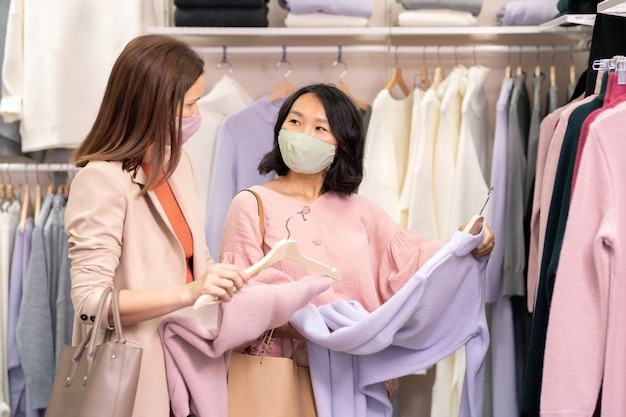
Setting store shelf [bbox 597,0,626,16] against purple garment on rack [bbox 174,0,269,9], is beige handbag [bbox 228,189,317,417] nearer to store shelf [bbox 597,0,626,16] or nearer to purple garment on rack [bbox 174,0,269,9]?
store shelf [bbox 597,0,626,16]

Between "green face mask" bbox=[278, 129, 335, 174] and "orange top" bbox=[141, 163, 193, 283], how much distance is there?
1.36ft

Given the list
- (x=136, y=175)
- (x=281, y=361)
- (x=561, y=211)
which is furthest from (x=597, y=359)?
(x=136, y=175)

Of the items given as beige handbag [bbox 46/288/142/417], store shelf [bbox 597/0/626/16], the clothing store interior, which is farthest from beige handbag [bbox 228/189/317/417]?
store shelf [bbox 597/0/626/16]

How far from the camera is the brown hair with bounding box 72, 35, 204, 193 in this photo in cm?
195

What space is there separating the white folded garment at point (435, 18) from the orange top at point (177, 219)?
1857mm

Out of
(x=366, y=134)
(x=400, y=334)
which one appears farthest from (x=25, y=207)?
(x=400, y=334)

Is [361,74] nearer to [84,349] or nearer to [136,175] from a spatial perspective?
[136,175]

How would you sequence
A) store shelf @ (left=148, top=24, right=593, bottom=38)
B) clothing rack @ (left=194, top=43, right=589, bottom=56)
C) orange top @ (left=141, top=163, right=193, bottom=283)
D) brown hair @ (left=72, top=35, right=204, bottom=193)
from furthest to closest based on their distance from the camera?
1. clothing rack @ (left=194, top=43, right=589, bottom=56)
2. store shelf @ (left=148, top=24, right=593, bottom=38)
3. orange top @ (left=141, top=163, right=193, bottom=283)
4. brown hair @ (left=72, top=35, right=204, bottom=193)

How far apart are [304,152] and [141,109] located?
0.57 m

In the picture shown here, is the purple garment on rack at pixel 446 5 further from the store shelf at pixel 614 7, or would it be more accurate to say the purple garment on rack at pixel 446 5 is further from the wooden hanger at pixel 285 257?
the wooden hanger at pixel 285 257

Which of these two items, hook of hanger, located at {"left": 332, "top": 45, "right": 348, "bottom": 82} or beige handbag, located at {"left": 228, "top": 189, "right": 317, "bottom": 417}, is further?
hook of hanger, located at {"left": 332, "top": 45, "right": 348, "bottom": 82}

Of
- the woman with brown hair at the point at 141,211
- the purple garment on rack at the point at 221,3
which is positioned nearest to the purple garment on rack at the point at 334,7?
the purple garment on rack at the point at 221,3

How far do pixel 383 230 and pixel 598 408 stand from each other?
0.78 metres

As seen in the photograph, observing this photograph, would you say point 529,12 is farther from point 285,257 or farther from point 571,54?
point 285,257
